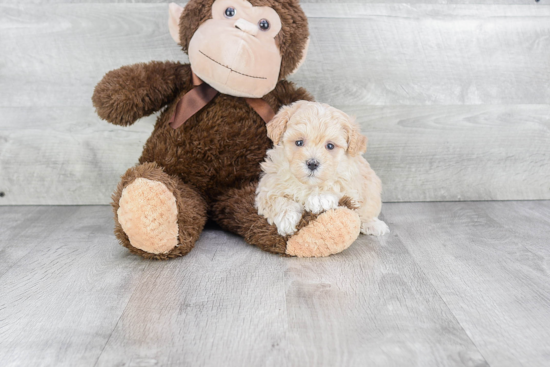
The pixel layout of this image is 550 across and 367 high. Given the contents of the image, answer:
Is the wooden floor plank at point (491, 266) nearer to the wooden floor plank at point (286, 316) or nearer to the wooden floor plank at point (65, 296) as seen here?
the wooden floor plank at point (286, 316)

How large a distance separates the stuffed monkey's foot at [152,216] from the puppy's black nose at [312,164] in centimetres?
28

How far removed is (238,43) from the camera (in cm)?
105

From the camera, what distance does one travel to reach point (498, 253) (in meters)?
1.12

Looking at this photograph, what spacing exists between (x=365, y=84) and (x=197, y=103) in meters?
0.55

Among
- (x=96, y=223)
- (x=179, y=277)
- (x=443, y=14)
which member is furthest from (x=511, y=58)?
(x=96, y=223)

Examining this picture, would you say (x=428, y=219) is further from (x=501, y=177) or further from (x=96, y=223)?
(x=96, y=223)

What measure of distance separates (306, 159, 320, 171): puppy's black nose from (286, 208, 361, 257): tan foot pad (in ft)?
0.33

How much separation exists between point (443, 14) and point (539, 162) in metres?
0.55

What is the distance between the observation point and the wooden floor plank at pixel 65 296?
2.40ft

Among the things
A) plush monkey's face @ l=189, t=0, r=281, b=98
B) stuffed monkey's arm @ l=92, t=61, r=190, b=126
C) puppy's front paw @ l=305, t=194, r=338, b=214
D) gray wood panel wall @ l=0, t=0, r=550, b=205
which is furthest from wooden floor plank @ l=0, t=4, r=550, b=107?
puppy's front paw @ l=305, t=194, r=338, b=214

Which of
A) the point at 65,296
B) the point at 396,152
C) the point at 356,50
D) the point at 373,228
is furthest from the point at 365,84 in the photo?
the point at 65,296

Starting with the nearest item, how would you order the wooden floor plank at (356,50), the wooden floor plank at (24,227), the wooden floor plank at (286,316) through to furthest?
1. the wooden floor plank at (286,316)
2. the wooden floor plank at (24,227)
3. the wooden floor plank at (356,50)

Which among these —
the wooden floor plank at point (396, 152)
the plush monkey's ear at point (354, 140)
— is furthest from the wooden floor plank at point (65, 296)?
the plush monkey's ear at point (354, 140)

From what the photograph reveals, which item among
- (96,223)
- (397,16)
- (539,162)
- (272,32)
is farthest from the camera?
(539,162)
